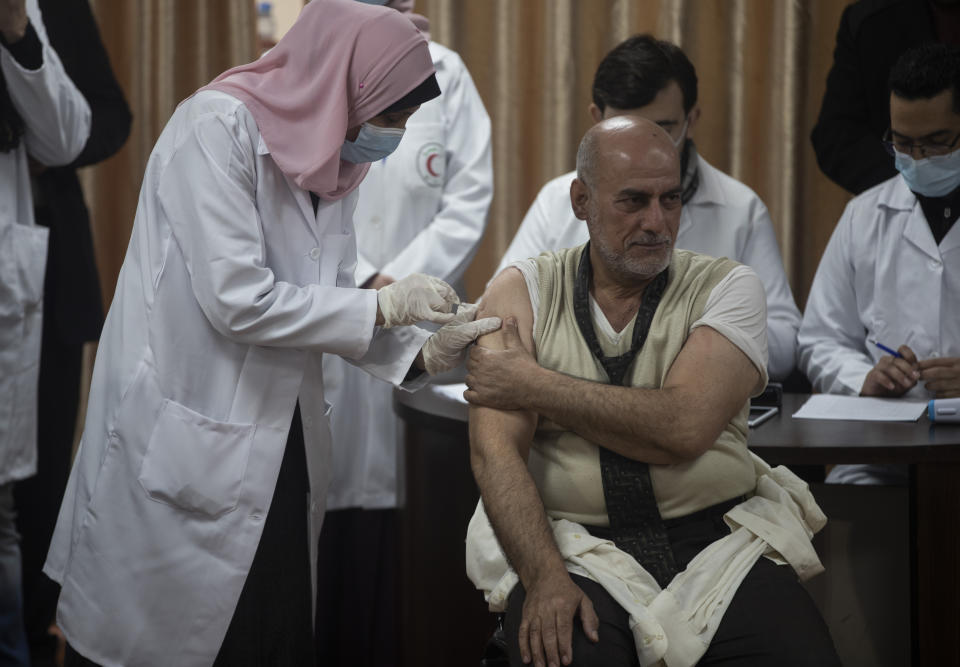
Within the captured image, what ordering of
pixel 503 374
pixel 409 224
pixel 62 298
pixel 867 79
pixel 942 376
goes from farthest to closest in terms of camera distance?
pixel 867 79, pixel 409 224, pixel 62 298, pixel 942 376, pixel 503 374

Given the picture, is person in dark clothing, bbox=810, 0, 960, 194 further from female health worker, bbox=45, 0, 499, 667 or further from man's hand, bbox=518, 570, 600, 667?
man's hand, bbox=518, 570, 600, 667

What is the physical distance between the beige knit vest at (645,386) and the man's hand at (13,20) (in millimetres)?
1394

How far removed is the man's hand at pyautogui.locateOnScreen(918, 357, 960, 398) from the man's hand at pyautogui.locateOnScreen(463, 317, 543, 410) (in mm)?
1030

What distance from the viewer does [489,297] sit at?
1.99m

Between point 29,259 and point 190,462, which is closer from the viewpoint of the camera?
point 190,462

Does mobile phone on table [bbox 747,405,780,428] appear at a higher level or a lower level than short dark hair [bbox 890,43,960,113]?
lower

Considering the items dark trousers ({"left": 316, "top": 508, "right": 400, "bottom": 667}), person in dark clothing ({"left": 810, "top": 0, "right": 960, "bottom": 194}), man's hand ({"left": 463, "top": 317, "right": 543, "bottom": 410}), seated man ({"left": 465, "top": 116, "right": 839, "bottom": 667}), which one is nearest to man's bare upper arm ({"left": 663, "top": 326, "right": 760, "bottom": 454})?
seated man ({"left": 465, "top": 116, "right": 839, "bottom": 667})

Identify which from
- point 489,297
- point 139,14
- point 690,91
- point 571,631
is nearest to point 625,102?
point 690,91

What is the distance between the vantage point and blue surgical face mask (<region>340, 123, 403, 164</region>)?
1.83 m

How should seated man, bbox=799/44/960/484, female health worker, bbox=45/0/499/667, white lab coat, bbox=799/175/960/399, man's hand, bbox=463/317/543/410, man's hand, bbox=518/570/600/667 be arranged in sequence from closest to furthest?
man's hand, bbox=518/570/600/667 → female health worker, bbox=45/0/499/667 → man's hand, bbox=463/317/543/410 → seated man, bbox=799/44/960/484 → white lab coat, bbox=799/175/960/399

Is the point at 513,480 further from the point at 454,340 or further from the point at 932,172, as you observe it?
the point at 932,172

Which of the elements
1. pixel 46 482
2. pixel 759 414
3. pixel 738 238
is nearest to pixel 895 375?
pixel 759 414

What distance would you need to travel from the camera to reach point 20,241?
257 centimetres

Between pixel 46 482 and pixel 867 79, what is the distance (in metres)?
2.64
